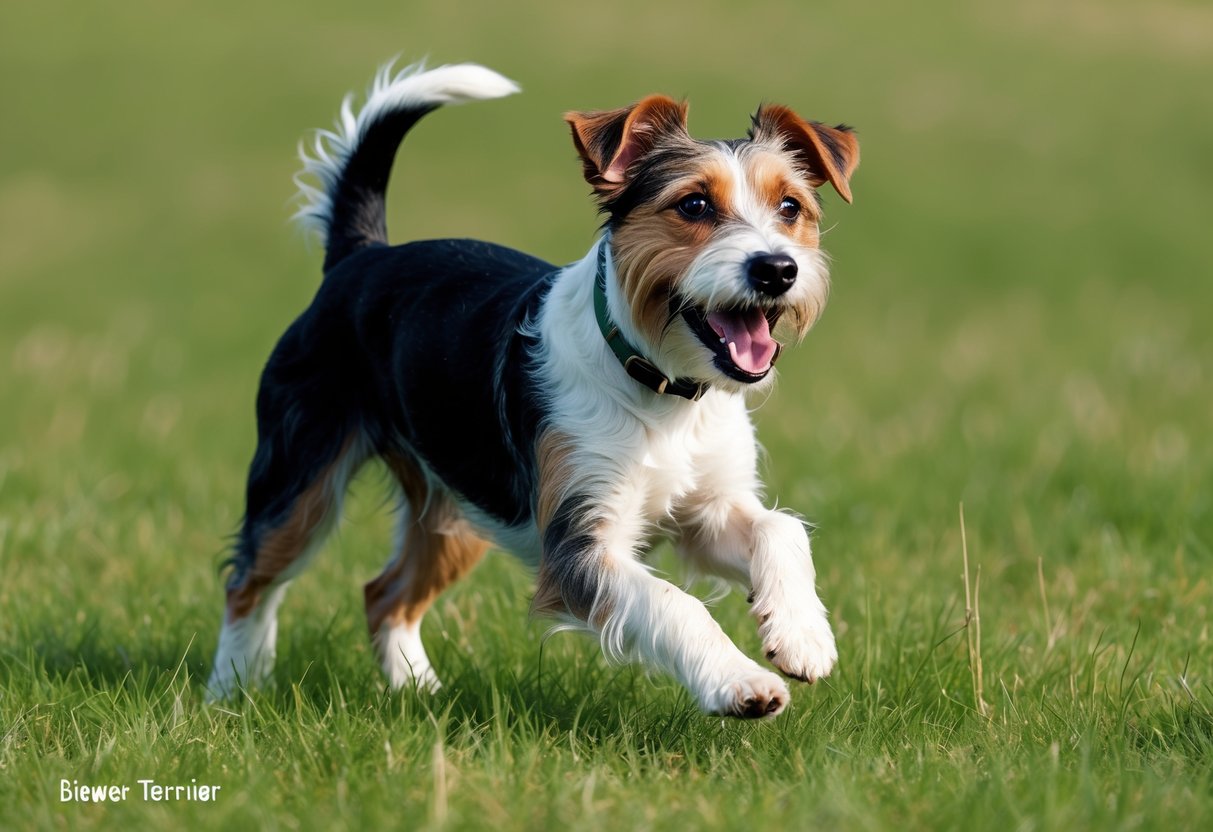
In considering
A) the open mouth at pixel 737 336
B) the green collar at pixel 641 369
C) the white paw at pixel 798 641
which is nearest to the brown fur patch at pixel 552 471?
the green collar at pixel 641 369

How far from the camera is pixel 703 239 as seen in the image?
14.0ft

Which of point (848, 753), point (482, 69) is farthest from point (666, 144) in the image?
point (848, 753)

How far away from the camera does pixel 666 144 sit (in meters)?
4.52

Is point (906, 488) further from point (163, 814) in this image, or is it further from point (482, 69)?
point (163, 814)

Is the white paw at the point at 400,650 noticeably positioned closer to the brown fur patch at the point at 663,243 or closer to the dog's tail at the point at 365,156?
the dog's tail at the point at 365,156

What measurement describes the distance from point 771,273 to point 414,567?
2166 mm

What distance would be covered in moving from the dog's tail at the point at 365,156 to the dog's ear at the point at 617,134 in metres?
1.14

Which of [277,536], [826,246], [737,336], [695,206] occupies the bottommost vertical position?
[826,246]

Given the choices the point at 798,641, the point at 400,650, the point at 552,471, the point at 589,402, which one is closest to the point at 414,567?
the point at 400,650

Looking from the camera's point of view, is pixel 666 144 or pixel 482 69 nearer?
pixel 666 144

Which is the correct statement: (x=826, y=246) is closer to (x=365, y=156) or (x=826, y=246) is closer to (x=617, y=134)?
(x=365, y=156)

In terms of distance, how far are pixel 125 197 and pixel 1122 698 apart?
1926 centimetres

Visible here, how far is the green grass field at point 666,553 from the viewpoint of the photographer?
3.62 m

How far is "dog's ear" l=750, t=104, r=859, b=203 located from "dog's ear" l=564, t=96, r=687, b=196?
0.28 meters
